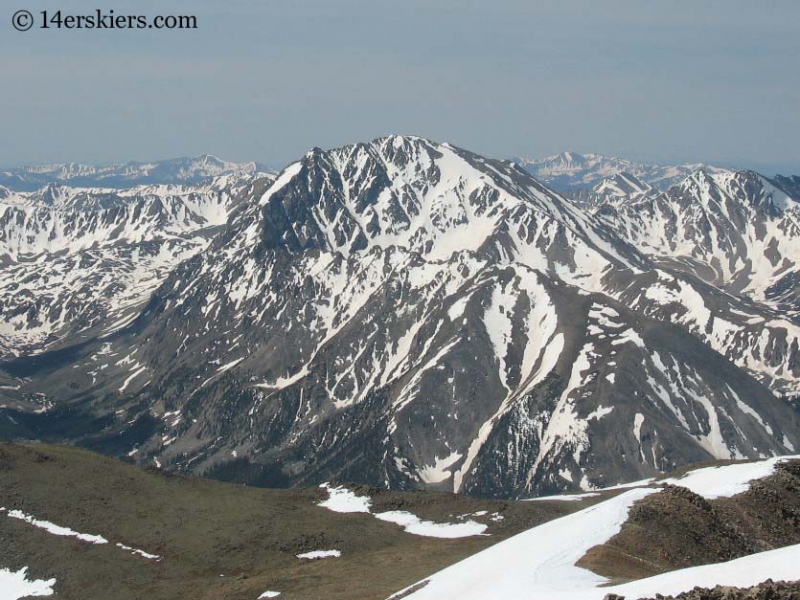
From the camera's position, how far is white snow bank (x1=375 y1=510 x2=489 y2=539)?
145 meters

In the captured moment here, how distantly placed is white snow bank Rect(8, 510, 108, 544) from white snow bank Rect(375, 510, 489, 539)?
52.7 m

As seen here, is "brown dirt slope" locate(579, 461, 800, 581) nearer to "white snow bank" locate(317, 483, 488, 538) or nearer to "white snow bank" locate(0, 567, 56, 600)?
"white snow bank" locate(317, 483, 488, 538)

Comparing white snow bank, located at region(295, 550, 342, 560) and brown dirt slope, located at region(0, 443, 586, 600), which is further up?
brown dirt slope, located at region(0, 443, 586, 600)

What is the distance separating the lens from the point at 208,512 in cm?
15588

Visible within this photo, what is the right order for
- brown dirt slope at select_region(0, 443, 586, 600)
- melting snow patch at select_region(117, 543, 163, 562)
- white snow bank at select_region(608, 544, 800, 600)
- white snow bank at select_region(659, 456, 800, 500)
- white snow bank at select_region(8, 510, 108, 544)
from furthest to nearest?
white snow bank at select_region(8, 510, 108, 544)
melting snow patch at select_region(117, 543, 163, 562)
brown dirt slope at select_region(0, 443, 586, 600)
white snow bank at select_region(659, 456, 800, 500)
white snow bank at select_region(608, 544, 800, 600)

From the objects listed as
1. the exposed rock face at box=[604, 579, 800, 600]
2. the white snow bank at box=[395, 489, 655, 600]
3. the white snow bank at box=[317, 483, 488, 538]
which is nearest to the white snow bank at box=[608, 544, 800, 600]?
the exposed rock face at box=[604, 579, 800, 600]

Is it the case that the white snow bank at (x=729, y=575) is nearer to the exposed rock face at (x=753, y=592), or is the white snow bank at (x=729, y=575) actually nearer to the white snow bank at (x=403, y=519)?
the exposed rock face at (x=753, y=592)

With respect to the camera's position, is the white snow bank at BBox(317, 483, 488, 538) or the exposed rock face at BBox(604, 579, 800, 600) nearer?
the exposed rock face at BBox(604, 579, 800, 600)

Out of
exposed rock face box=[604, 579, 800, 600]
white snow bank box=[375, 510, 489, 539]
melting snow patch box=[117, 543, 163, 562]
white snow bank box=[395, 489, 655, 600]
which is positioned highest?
exposed rock face box=[604, 579, 800, 600]

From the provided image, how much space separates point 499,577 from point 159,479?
111 m

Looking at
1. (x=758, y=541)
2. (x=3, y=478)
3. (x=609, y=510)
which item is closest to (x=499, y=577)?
(x=609, y=510)

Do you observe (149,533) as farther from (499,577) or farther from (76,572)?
(499,577)

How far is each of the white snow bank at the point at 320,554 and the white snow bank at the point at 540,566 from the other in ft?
151

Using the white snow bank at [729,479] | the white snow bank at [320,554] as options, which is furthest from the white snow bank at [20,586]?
the white snow bank at [729,479]
